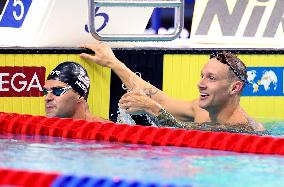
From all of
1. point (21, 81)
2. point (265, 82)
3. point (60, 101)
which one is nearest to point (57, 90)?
point (60, 101)

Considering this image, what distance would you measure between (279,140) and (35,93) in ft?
6.59

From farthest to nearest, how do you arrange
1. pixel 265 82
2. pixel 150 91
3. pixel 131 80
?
pixel 265 82, pixel 150 91, pixel 131 80

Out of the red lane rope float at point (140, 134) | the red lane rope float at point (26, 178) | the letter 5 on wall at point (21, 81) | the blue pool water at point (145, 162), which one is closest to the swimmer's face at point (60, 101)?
the letter 5 on wall at point (21, 81)

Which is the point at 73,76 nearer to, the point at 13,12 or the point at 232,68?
the point at 13,12

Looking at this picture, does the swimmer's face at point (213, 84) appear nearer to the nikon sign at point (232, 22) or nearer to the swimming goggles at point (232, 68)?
the swimming goggles at point (232, 68)

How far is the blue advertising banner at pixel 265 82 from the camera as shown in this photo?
6.46m

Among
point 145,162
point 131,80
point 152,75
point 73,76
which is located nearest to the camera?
point 145,162

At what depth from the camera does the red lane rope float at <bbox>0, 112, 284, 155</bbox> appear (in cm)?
438

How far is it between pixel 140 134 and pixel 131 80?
1204mm

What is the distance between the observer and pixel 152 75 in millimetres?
6156

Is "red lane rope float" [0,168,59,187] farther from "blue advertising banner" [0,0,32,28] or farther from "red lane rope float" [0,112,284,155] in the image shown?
"blue advertising banner" [0,0,32,28]

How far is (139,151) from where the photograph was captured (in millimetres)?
4203

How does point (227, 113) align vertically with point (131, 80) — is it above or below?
below

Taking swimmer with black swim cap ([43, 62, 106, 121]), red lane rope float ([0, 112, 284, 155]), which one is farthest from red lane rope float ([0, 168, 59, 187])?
swimmer with black swim cap ([43, 62, 106, 121])
